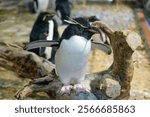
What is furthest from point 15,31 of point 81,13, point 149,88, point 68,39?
point 68,39

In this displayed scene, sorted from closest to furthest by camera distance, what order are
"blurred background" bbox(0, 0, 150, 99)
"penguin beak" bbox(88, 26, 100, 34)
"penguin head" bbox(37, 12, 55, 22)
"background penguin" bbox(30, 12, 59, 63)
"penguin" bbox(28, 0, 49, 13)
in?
"penguin beak" bbox(88, 26, 100, 34) < "blurred background" bbox(0, 0, 150, 99) < "background penguin" bbox(30, 12, 59, 63) < "penguin head" bbox(37, 12, 55, 22) < "penguin" bbox(28, 0, 49, 13)

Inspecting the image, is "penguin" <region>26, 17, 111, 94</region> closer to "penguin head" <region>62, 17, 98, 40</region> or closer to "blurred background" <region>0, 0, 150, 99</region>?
"penguin head" <region>62, 17, 98, 40</region>

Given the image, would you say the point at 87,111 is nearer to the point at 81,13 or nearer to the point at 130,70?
the point at 130,70

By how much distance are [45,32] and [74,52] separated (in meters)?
1.02

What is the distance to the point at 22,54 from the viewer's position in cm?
232

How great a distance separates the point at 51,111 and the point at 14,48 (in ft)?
3.03

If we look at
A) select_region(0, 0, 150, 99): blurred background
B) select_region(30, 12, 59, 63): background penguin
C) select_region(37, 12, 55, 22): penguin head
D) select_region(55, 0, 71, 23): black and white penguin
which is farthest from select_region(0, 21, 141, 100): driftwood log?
select_region(55, 0, 71, 23): black and white penguin

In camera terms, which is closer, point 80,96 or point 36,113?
point 36,113

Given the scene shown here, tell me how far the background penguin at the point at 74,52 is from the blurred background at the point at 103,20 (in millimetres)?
342

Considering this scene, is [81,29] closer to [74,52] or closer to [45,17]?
[74,52]

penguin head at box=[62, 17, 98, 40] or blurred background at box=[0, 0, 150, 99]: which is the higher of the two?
penguin head at box=[62, 17, 98, 40]

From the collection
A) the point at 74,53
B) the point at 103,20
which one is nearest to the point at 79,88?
the point at 74,53

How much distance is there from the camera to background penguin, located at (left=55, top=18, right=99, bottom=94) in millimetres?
1670

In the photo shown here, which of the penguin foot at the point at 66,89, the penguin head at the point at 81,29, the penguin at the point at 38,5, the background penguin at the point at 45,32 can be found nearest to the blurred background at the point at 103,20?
the penguin at the point at 38,5
